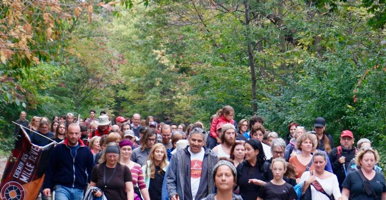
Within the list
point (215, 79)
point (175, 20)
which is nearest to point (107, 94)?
point (175, 20)

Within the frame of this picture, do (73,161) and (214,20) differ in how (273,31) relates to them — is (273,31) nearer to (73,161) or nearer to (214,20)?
(214,20)

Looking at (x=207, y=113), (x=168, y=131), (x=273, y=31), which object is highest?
(x=273, y=31)

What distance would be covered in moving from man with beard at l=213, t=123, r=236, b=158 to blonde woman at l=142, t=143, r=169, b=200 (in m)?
0.85

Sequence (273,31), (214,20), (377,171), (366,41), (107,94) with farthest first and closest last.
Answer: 1. (107,94)
2. (214,20)
3. (273,31)
4. (366,41)
5. (377,171)

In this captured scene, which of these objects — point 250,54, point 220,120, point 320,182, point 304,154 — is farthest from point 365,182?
point 250,54

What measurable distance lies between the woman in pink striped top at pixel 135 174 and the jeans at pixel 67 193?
789mm

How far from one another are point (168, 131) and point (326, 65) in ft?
21.5

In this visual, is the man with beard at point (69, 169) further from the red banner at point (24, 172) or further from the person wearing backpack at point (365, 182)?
the person wearing backpack at point (365, 182)

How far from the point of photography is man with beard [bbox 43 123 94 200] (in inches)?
482

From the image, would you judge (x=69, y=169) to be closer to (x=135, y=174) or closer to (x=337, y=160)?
(x=135, y=174)

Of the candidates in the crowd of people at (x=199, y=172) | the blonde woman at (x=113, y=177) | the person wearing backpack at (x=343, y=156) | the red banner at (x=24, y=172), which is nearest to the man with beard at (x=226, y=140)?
the crowd of people at (x=199, y=172)

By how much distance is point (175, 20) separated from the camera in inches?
1260

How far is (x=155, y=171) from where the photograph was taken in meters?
12.6

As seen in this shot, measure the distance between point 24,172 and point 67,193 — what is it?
1466mm
